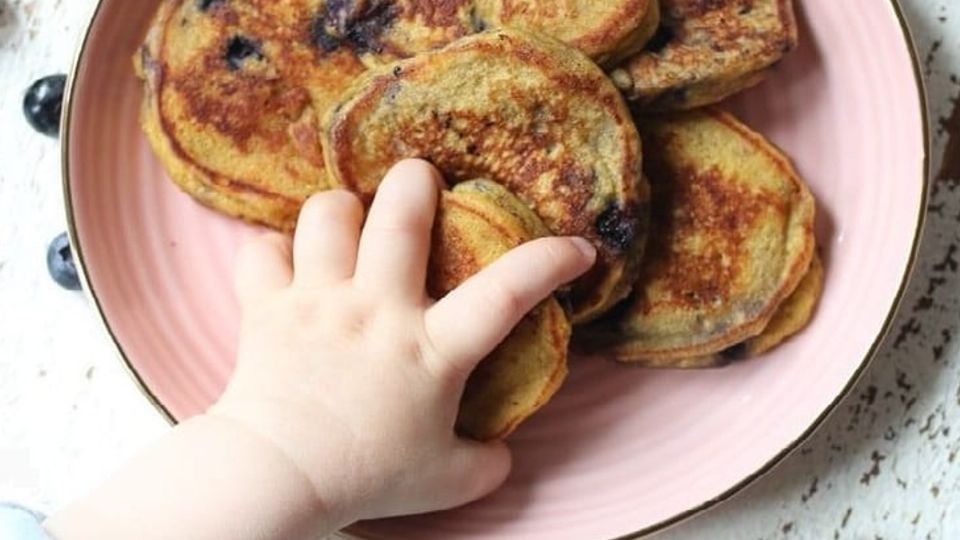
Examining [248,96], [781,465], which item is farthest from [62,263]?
[781,465]

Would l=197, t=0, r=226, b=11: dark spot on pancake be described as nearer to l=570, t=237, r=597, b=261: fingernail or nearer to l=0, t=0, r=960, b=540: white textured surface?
l=0, t=0, r=960, b=540: white textured surface

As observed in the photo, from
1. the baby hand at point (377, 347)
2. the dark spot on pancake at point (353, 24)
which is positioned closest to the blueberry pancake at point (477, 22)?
the dark spot on pancake at point (353, 24)

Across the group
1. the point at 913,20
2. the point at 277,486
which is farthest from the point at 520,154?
the point at 913,20

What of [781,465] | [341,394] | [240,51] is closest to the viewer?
[341,394]

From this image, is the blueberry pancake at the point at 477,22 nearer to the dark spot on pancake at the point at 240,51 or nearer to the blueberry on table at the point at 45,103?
the dark spot on pancake at the point at 240,51

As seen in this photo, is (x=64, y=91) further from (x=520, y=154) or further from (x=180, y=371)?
(x=520, y=154)

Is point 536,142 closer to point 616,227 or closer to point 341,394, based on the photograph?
point 616,227

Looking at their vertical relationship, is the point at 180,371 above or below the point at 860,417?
above
